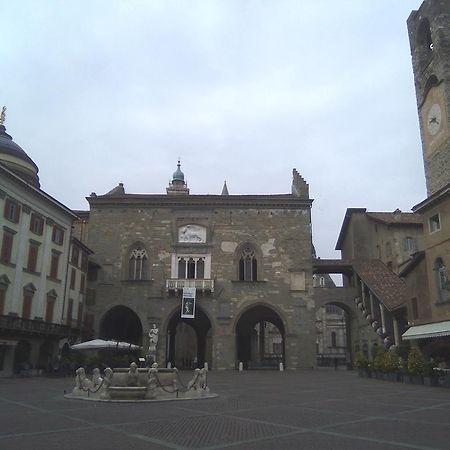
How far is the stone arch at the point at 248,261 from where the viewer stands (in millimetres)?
36781

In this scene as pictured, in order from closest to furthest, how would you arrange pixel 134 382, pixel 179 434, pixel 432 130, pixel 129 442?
pixel 129 442 < pixel 179 434 < pixel 134 382 < pixel 432 130

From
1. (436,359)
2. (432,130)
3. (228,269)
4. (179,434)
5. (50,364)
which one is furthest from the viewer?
(228,269)

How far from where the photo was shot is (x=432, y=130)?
98.8 feet

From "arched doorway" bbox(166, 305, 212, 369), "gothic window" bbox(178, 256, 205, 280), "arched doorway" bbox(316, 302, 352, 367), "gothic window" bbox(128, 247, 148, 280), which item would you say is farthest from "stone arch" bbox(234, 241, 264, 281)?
"arched doorway" bbox(316, 302, 352, 367)

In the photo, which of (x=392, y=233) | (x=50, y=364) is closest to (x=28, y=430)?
(x=50, y=364)

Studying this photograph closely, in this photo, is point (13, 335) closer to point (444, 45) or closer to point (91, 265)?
point (91, 265)

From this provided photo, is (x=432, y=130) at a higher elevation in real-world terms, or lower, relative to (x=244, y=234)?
higher

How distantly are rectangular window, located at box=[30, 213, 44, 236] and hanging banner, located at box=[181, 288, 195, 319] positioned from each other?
10.9 meters

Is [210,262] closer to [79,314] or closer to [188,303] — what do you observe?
[188,303]

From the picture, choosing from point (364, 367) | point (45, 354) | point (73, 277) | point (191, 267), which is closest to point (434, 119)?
point (364, 367)

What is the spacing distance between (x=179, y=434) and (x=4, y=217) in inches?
829

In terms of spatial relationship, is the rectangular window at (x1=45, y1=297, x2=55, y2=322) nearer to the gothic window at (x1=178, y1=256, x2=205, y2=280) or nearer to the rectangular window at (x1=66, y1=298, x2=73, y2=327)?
the rectangular window at (x1=66, y1=298, x2=73, y2=327)

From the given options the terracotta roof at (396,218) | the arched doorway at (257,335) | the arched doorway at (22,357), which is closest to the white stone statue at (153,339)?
the arched doorway at (22,357)

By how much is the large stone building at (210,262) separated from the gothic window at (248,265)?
78 mm
